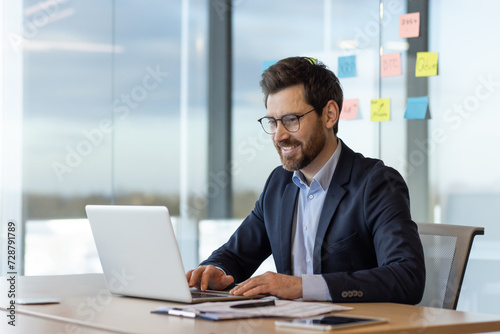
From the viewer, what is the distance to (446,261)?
184 cm

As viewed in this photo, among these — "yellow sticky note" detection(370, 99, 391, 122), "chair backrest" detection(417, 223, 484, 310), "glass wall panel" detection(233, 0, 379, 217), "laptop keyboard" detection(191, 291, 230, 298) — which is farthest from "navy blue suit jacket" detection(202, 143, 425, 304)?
"glass wall panel" detection(233, 0, 379, 217)

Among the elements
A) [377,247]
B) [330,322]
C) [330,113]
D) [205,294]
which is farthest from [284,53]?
[330,322]

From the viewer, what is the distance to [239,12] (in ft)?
13.8

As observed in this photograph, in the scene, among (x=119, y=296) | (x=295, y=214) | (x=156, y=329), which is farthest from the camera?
(x=295, y=214)

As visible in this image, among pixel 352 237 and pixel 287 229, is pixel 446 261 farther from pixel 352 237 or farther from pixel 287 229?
pixel 287 229

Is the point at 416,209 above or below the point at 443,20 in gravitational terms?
below

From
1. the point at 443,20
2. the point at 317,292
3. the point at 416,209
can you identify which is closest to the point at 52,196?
the point at 416,209

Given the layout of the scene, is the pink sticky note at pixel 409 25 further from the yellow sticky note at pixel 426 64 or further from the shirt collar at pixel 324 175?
the shirt collar at pixel 324 175

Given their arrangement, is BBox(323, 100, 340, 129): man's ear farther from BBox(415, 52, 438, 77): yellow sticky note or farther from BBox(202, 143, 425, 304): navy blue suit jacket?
BBox(415, 52, 438, 77): yellow sticky note

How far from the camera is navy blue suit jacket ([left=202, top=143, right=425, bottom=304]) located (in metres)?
1.64

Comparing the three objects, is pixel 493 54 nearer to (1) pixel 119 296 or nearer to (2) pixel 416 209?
(2) pixel 416 209

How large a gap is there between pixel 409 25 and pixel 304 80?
133cm

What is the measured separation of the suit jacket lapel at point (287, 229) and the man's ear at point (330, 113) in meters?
0.24

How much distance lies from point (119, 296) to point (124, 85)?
7.42 ft
